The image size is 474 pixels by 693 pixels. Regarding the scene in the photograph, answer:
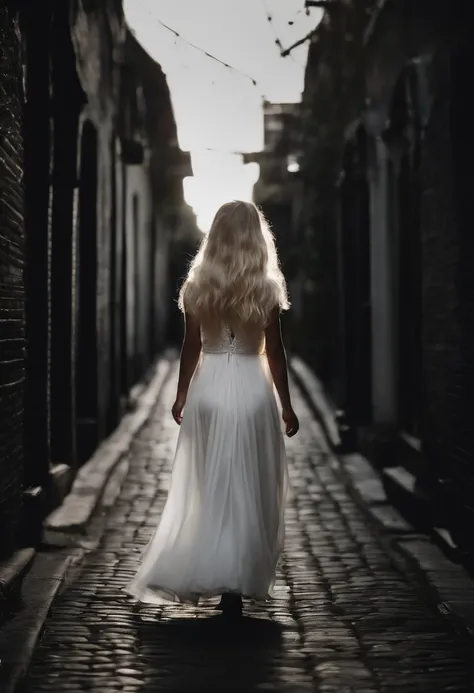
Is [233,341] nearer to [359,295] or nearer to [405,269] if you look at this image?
[405,269]

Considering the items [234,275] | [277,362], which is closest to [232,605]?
[277,362]

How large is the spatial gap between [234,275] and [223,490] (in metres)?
0.99

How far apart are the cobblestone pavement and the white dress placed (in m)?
0.24

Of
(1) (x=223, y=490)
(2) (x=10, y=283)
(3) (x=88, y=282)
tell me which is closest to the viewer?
(1) (x=223, y=490)

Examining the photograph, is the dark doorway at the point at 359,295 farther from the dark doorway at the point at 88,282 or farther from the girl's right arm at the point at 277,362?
the girl's right arm at the point at 277,362

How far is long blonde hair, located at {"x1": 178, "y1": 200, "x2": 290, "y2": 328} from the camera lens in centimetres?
529

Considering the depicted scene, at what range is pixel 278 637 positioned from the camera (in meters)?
4.98

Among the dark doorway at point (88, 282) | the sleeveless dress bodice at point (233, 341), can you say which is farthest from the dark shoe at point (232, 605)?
the dark doorway at point (88, 282)

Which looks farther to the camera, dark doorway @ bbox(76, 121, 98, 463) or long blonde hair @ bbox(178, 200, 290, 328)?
dark doorway @ bbox(76, 121, 98, 463)

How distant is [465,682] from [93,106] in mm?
7575

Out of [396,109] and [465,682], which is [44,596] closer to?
[465,682]

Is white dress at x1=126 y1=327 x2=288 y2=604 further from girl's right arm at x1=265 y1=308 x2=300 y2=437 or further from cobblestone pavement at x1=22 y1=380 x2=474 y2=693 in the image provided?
cobblestone pavement at x1=22 y1=380 x2=474 y2=693

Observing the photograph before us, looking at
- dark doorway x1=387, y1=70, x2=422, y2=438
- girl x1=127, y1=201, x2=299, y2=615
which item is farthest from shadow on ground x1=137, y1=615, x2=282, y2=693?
dark doorway x1=387, y1=70, x2=422, y2=438

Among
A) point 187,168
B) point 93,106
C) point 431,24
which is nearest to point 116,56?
point 93,106
